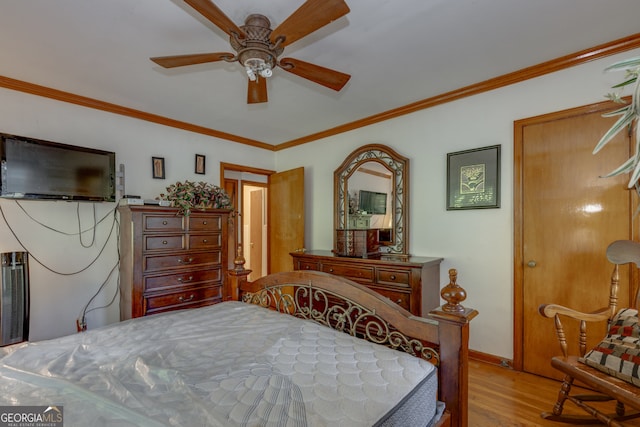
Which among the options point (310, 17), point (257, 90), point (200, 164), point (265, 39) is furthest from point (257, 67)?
point (200, 164)

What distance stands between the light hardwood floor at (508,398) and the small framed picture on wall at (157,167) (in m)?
3.61

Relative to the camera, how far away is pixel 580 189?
216cm

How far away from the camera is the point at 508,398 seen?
200 cm

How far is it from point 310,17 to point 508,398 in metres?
2.63

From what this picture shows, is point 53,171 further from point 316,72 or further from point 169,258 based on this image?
point 316,72

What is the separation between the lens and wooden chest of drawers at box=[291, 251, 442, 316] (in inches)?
99.7

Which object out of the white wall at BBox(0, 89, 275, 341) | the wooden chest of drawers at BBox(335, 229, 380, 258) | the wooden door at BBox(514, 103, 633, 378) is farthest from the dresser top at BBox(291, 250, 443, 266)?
the white wall at BBox(0, 89, 275, 341)

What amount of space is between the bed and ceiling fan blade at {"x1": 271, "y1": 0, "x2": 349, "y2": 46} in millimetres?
1313

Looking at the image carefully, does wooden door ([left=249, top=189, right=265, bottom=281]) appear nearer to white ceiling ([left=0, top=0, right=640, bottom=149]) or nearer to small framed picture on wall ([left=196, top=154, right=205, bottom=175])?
small framed picture on wall ([left=196, top=154, right=205, bottom=175])

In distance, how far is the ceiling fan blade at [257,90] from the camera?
194cm

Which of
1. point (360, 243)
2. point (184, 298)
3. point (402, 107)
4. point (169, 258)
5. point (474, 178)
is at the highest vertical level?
point (402, 107)

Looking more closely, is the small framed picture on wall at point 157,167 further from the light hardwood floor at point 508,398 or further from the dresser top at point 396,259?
the light hardwood floor at point 508,398

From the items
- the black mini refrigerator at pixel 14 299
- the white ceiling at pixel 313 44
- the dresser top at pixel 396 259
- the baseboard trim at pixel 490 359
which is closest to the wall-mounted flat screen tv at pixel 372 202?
the dresser top at pixel 396 259

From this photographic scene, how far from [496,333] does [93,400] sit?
2.78 metres
